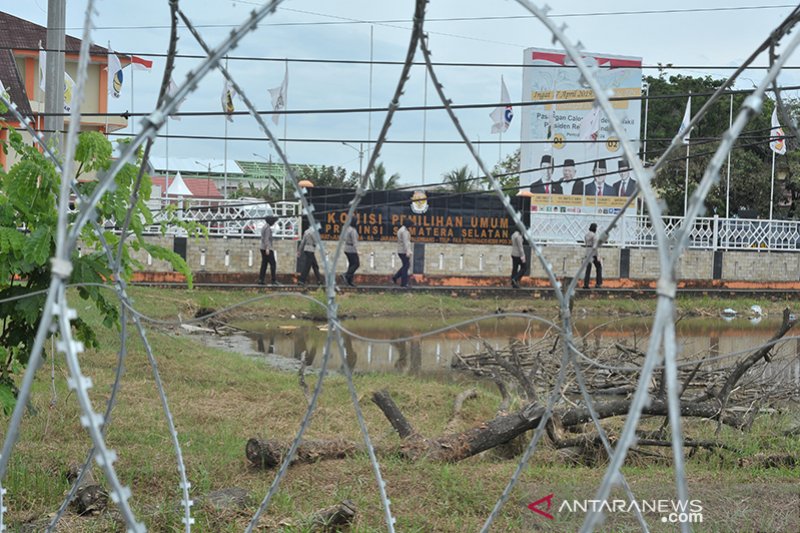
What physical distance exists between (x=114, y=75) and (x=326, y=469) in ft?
52.3

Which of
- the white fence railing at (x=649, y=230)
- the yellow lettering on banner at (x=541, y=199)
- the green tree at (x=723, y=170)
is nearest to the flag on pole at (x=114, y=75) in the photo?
the white fence railing at (x=649, y=230)

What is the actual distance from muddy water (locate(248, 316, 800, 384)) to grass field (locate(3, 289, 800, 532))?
2.93 m

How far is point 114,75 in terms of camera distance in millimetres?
19375

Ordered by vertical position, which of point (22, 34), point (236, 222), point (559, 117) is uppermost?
point (22, 34)

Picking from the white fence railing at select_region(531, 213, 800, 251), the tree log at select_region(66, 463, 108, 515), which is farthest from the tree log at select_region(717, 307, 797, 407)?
the white fence railing at select_region(531, 213, 800, 251)

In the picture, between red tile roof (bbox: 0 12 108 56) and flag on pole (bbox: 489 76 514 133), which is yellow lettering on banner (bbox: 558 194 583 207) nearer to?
flag on pole (bbox: 489 76 514 133)

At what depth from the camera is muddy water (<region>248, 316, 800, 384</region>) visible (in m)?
12.6

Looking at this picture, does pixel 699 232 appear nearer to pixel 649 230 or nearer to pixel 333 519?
pixel 649 230

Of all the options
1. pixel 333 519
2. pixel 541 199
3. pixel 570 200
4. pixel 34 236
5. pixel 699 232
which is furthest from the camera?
pixel 541 199

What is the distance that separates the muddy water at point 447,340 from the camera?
497 inches

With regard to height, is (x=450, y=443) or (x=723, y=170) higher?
(x=723, y=170)

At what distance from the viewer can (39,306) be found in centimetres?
503

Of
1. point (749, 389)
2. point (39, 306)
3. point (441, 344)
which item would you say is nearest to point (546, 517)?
point (39, 306)

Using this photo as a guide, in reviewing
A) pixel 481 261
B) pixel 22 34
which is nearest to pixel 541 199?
pixel 481 261
